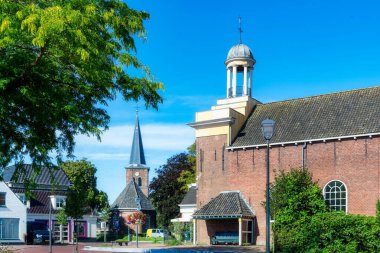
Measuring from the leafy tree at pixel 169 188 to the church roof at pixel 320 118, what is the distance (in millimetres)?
25743

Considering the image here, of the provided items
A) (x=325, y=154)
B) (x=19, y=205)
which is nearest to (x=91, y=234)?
(x=19, y=205)

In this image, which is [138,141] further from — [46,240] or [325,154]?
[325,154]

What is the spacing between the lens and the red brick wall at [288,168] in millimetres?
29203

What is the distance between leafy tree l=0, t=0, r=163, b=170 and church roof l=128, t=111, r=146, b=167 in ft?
259

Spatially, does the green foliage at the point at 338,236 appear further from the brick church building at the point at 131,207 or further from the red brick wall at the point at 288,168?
the brick church building at the point at 131,207

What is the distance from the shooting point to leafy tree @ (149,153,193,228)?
196 ft

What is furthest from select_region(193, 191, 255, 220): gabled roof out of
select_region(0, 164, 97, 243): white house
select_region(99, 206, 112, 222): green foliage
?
select_region(99, 206, 112, 222): green foliage

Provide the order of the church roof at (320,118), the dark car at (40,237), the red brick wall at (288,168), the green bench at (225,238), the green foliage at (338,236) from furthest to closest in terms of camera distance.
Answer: the dark car at (40,237) < the green bench at (225,238) < the church roof at (320,118) < the red brick wall at (288,168) < the green foliage at (338,236)

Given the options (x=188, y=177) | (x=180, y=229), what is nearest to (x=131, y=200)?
(x=188, y=177)

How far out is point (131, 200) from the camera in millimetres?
66688

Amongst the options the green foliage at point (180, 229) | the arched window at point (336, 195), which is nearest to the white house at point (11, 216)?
the green foliage at point (180, 229)

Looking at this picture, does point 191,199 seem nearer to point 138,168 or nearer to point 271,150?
point 271,150

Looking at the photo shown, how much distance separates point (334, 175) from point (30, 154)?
24890mm

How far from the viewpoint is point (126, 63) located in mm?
7648
